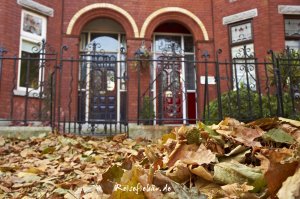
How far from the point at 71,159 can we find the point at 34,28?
27.3 feet

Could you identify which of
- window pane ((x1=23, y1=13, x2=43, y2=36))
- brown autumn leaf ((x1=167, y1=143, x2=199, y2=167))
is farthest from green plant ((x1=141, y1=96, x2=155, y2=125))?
window pane ((x1=23, y1=13, x2=43, y2=36))

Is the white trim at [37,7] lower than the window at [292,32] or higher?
higher

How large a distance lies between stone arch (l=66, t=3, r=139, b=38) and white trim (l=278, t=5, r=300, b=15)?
4759mm

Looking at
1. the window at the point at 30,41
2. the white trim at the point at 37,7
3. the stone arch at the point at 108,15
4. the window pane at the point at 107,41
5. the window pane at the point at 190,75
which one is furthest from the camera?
the window pane at the point at 107,41

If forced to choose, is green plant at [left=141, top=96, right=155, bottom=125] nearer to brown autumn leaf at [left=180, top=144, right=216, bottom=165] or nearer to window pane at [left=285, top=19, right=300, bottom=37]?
brown autumn leaf at [left=180, top=144, right=216, bottom=165]

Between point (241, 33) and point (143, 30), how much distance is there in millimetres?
3302

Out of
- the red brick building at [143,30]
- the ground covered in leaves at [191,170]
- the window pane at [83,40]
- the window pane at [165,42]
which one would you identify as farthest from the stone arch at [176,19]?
the ground covered in leaves at [191,170]

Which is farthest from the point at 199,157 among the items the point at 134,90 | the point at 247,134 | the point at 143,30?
the point at 143,30

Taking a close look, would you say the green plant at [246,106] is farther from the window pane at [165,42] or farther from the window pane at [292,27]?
the window pane at [165,42]

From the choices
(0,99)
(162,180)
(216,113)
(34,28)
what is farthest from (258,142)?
(34,28)

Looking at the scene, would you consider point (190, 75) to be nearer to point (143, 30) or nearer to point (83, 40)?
point (143, 30)

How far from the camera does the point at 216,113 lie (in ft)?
26.6

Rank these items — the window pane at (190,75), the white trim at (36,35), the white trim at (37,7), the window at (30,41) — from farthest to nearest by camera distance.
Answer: the window pane at (190,75) < the white trim at (36,35) < the white trim at (37,7) < the window at (30,41)

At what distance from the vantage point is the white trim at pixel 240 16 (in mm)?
11891
